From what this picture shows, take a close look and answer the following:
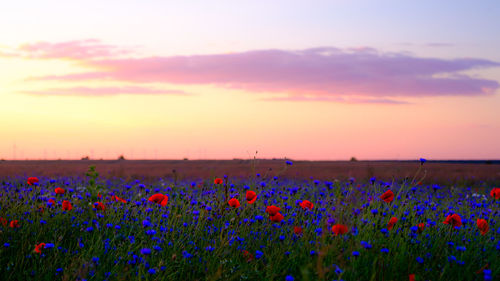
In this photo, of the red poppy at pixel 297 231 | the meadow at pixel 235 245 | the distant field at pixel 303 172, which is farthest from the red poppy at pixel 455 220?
the distant field at pixel 303 172

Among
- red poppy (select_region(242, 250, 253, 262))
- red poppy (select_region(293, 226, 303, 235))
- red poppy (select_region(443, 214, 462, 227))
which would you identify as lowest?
red poppy (select_region(242, 250, 253, 262))

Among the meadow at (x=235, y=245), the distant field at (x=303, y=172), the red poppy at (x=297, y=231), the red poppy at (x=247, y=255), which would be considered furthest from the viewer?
the distant field at (x=303, y=172)

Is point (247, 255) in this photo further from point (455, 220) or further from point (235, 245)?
point (455, 220)

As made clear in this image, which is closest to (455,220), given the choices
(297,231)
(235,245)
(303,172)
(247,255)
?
(297,231)

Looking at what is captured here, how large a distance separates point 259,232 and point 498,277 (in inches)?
92.7

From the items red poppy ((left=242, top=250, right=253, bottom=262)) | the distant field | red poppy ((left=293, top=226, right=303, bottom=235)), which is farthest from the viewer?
the distant field

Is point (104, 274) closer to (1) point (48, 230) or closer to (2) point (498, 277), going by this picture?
(1) point (48, 230)

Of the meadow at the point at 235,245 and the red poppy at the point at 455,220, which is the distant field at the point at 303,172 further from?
the red poppy at the point at 455,220

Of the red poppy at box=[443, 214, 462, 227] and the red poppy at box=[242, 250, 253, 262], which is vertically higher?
the red poppy at box=[443, 214, 462, 227]

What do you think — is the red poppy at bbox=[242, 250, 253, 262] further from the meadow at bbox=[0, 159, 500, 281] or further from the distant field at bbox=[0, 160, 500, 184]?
the distant field at bbox=[0, 160, 500, 184]


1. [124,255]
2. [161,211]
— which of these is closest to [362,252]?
[124,255]

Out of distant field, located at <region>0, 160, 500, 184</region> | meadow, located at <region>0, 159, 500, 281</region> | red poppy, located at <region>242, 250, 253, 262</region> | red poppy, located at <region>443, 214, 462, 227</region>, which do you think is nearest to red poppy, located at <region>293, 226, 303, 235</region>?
meadow, located at <region>0, 159, 500, 281</region>

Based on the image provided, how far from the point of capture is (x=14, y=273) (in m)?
4.40

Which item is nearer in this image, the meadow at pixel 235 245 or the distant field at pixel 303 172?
the meadow at pixel 235 245
